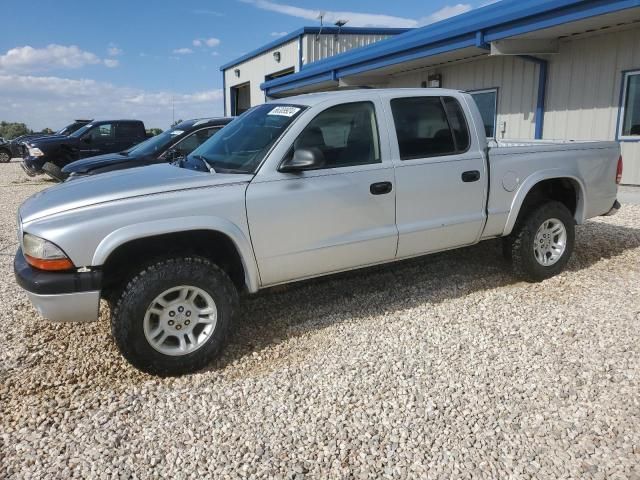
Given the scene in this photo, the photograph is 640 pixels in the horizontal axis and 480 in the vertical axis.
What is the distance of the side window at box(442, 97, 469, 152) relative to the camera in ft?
15.0

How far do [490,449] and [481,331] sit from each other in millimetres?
1530

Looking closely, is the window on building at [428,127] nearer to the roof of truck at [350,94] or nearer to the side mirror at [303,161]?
the roof of truck at [350,94]

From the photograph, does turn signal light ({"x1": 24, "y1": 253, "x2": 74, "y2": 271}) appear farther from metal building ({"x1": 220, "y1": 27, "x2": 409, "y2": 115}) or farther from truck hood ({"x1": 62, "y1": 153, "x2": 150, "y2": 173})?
metal building ({"x1": 220, "y1": 27, "x2": 409, "y2": 115})

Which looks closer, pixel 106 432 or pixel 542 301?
pixel 106 432

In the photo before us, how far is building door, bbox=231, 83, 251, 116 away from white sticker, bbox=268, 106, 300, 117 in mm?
25648

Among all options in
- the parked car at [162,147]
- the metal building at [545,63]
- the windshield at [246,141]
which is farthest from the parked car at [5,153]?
the windshield at [246,141]

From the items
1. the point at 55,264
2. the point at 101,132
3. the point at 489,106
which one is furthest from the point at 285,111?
the point at 101,132

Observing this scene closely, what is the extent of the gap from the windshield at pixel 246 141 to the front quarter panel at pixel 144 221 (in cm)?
32

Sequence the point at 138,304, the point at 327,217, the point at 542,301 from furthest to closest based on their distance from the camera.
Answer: the point at 542,301
the point at 327,217
the point at 138,304

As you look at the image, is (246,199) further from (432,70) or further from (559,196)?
(432,70)

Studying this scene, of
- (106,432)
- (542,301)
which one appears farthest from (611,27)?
(106,432)

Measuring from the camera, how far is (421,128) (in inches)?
174

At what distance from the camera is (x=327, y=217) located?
12.7ft

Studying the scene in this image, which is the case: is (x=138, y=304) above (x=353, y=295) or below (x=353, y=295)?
above
